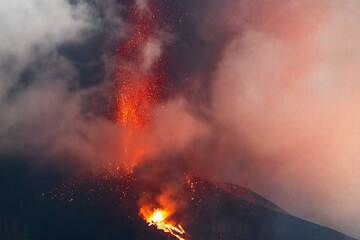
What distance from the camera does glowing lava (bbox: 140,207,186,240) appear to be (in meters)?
64.8

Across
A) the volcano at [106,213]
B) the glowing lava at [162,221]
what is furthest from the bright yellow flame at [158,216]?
the volcano at [106,213]

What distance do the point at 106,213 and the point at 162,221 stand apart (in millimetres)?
5211

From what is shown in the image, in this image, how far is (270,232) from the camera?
234 ft

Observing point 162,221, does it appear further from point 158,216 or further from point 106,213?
point 106,213


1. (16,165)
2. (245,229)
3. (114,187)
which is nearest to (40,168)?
(16,165)

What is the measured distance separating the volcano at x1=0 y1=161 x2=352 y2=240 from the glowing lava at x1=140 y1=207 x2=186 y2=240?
2.22 feet

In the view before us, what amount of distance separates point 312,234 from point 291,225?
2.77 meters

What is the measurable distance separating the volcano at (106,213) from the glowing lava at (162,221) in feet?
2.22

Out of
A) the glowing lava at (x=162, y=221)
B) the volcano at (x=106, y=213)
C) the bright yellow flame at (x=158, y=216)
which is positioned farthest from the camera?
the bright yellow flame at (x=158, y=216)

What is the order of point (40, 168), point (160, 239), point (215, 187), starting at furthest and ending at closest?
point (215, 187)
point (40, 168)
point (160, 239)

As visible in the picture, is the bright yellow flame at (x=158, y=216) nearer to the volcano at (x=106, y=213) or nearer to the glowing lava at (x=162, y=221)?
the glowing lava at (x=162, y=221)

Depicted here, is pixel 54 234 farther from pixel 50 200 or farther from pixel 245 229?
pixel 245 229

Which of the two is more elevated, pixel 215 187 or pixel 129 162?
pixel 215 187

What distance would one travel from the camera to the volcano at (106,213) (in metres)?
62.9
